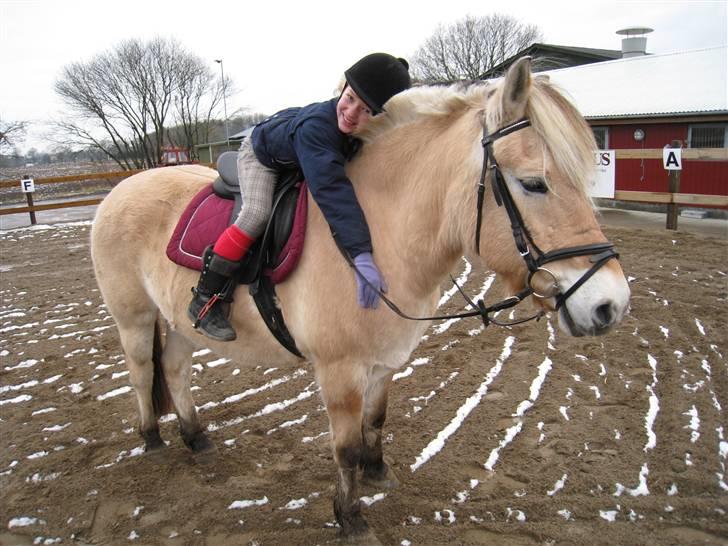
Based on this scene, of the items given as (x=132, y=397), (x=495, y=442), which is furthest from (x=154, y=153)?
(x=495, y=442)

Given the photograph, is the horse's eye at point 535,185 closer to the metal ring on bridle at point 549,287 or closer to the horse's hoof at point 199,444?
the metal ring on bridle at point 549,287

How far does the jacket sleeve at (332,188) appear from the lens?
2.27 m

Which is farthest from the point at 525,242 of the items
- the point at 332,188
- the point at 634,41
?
the point at 634,41

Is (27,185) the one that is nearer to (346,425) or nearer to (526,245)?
(346,425)

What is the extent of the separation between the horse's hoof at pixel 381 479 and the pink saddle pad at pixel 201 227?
1542mm

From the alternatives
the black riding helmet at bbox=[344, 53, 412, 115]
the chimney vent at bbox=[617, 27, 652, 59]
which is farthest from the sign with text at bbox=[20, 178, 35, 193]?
the chimney vent at bbox=[617, 27, 652, 59]

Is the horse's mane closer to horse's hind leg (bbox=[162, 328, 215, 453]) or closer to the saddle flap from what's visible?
the saddle flap

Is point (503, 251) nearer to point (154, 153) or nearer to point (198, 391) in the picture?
point (198, 391)

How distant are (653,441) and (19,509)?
433 centimetres

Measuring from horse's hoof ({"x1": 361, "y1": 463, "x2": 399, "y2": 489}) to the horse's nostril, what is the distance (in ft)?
6.37

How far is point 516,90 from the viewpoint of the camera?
1902 millimetres

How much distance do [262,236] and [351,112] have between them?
0.84 meters

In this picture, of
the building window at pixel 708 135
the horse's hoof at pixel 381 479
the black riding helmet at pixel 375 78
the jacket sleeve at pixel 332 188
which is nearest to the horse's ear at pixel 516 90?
the black riding helmet at pixel 375 78

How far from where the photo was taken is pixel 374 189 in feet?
8.13
